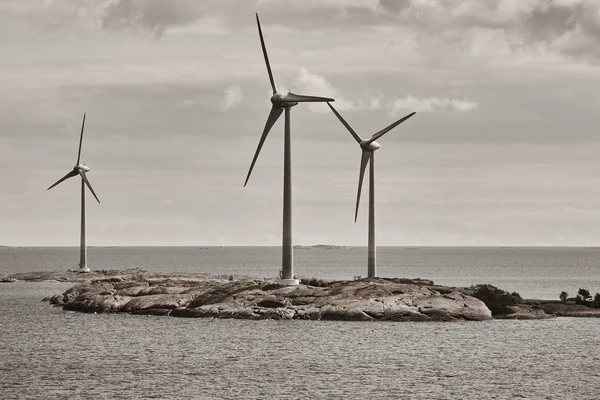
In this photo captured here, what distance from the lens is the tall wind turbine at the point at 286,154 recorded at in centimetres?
8100

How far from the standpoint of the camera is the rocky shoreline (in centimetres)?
7775

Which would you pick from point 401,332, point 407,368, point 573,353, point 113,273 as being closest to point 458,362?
point 407,368

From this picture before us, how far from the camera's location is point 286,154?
81.4 meters

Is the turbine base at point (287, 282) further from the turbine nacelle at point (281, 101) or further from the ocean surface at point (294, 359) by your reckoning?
the turbine nacelle at point (281, 101)

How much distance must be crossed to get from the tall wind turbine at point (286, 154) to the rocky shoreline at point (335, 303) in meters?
2.14

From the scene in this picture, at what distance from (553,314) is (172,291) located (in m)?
34.4

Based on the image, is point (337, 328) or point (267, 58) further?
point (267, 58)

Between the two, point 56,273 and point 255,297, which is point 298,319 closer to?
point 255,297

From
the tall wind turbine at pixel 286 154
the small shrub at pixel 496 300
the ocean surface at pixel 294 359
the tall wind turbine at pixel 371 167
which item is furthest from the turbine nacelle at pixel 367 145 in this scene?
the ocean surface at pixel 294 359

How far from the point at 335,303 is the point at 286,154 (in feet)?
42.7

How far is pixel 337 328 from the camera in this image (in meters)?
73.1

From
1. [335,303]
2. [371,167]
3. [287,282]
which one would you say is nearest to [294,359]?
[335,303]

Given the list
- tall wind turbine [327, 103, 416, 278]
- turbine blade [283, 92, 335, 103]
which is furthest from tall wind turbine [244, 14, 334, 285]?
tall wind turbine [327, 103, 416, 278]

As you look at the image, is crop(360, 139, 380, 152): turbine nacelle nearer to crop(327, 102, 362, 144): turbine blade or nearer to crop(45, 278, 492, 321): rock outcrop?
crop(327, 102, 362, 144): turbine blade
